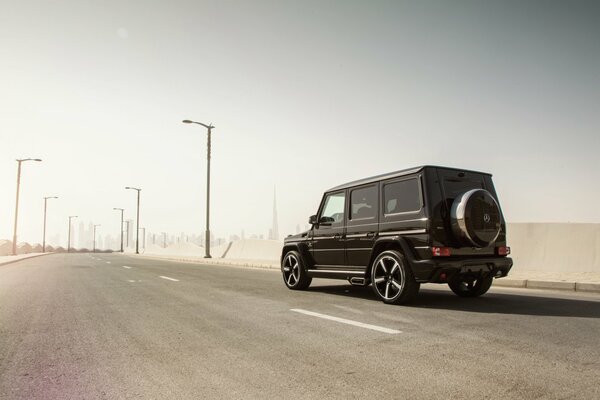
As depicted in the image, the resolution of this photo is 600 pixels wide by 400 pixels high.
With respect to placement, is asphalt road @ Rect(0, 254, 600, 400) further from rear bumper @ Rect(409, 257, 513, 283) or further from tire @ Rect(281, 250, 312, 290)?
tire @ Rect(281, 250, 312, 290)

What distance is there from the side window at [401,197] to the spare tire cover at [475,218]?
1.92 feet

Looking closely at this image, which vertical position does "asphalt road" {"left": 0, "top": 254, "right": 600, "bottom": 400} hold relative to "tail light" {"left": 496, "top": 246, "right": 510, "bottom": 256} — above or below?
below

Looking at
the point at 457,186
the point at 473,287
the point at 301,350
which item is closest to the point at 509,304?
the point at 473,287

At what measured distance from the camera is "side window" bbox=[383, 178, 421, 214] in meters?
7.23

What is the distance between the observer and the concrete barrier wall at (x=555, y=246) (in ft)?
39.1

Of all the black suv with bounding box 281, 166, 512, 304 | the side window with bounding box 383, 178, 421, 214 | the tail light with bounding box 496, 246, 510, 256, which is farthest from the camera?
the tail light with bounding box 496, 246, 510, 256

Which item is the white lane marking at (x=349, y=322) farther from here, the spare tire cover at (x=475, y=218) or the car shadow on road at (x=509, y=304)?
the spare tire cover at (x=475, y=218)

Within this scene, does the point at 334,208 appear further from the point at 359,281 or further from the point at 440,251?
the point at 440,251

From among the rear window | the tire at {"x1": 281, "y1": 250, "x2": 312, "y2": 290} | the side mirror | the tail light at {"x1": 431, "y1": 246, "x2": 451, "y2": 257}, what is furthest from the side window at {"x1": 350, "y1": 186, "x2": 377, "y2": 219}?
the tire at {"x1": 281, "y1": 250, "x2": 312, "y2": 290}

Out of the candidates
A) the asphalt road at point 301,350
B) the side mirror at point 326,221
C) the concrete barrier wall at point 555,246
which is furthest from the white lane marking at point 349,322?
the concrete barrier wall at point 555,246

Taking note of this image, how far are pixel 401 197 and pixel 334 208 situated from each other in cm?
188

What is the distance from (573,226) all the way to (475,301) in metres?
6.26

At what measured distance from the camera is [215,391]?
3227mm

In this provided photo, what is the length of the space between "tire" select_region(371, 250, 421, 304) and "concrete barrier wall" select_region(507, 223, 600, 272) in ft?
24.1
